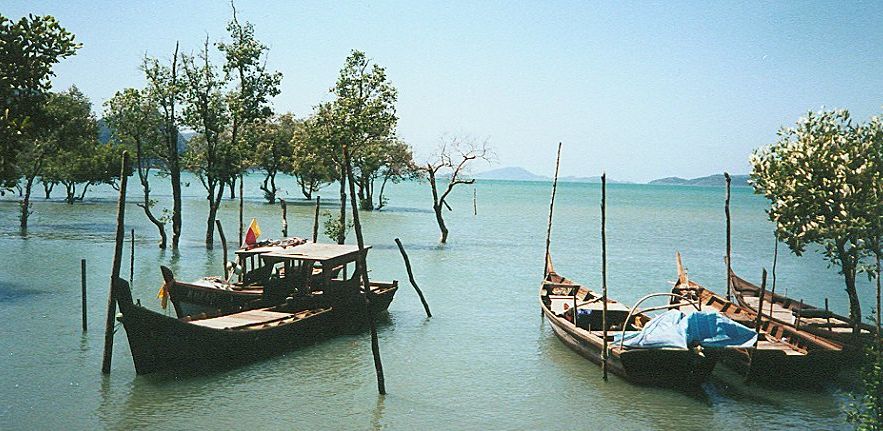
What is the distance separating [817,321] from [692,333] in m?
4.85

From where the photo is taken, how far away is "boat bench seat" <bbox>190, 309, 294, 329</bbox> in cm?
1648

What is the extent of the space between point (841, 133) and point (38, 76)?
1612 centimetres

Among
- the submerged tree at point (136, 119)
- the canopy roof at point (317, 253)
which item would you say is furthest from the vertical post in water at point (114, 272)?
the submerged tree at point (136, 119)

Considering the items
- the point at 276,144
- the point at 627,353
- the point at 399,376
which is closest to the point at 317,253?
the point at 399,376

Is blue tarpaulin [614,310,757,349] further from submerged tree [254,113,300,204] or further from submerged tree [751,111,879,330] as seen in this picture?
submerged tree [254,113,300,204]

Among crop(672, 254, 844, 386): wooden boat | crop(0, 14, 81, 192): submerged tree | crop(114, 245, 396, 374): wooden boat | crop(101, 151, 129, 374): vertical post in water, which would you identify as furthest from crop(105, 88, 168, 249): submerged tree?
crop(672, 254, 844, 386): wooden boat

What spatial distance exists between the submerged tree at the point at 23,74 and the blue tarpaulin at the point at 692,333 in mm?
11616

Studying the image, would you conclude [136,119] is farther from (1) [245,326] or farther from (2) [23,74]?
(2) [23,74]

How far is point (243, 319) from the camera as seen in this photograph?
56.9 feet

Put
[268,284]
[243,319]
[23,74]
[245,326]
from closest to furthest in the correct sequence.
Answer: [23,74] → [245,326] → [243,319] → [268,284]

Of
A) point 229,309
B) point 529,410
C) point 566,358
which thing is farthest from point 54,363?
point 566,358

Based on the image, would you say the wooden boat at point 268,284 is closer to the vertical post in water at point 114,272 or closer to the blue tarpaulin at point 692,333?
the vertical post in water at point 114,272

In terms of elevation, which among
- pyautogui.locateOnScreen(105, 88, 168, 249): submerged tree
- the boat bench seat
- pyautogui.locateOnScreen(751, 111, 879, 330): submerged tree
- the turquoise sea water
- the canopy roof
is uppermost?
pyautogui.locateOnScreen(105, 88, 168, 249): submerged tree

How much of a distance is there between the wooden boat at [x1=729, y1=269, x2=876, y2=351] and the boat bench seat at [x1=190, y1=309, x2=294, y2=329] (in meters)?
11.9
